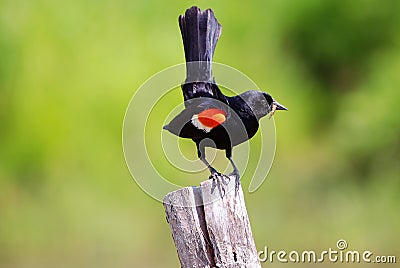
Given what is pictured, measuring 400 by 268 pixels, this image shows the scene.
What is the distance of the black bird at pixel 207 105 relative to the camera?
110 inches

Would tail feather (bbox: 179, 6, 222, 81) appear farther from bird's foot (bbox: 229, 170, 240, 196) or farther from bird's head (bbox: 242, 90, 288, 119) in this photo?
bird's foot (bbox: 229, 170, 240, 196)

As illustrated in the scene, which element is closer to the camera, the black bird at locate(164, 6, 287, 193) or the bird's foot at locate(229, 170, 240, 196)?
the bird's foot at locate(229, 170, 240, 196)

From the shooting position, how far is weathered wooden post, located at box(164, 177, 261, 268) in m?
2.59

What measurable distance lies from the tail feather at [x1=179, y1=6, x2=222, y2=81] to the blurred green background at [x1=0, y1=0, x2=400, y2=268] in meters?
2.85

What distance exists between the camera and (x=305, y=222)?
5.93m

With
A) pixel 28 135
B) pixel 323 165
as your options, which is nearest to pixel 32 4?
pixel 28 135

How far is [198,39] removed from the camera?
9.64 ft

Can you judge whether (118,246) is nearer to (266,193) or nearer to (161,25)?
(266,193)

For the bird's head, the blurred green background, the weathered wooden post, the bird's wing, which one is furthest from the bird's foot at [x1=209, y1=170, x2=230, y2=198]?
the blurred green background

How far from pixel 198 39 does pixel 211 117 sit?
356mm

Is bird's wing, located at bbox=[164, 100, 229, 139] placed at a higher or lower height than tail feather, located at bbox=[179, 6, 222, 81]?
lower

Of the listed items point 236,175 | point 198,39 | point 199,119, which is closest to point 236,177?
point 236,175

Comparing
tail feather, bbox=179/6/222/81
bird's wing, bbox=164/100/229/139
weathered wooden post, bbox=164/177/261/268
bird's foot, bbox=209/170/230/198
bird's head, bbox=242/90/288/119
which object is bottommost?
weathered wooden post, bbox=164/177/261/268

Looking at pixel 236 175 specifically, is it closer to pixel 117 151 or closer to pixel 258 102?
pixel 258 102
